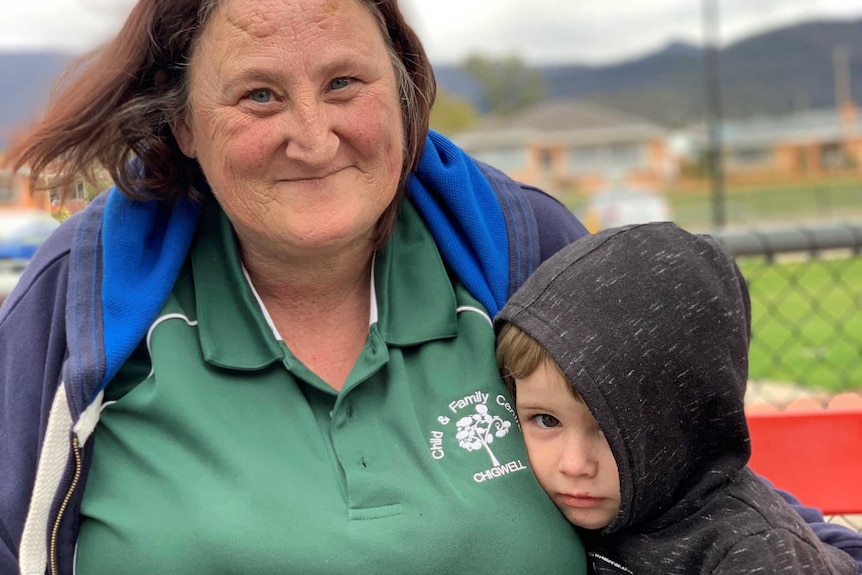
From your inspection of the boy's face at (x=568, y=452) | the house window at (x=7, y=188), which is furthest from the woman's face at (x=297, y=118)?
the house window at (x=7, y=188)

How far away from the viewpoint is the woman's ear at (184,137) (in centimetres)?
206

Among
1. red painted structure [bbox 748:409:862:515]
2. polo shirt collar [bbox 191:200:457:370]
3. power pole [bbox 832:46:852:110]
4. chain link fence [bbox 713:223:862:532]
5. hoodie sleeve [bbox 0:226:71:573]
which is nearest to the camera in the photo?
hoodie sleeve [bbox 0:226:71:573]

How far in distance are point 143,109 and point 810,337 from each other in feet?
29.8

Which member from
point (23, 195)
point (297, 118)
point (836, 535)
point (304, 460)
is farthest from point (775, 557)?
point (23, 195)

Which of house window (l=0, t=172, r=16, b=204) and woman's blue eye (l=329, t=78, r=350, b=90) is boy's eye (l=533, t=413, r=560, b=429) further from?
house window (l=0, t=172, r=16, b=204)

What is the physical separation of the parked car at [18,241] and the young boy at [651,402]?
189 cm

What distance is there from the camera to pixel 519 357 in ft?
6.03

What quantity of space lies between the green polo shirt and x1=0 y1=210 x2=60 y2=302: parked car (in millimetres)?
1359

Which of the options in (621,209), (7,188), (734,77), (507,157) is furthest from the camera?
(734,77)

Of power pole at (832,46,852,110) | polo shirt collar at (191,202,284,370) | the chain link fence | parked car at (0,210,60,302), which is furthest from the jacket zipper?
power pole at (832,46,852,110)

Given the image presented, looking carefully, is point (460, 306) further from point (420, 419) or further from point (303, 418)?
point (303, 418)

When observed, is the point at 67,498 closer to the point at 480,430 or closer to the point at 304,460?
the point at 304,460

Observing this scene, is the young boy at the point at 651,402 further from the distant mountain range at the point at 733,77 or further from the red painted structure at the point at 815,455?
the distant mountain range at the point at 733,77

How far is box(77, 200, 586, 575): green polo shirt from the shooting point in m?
1.72
